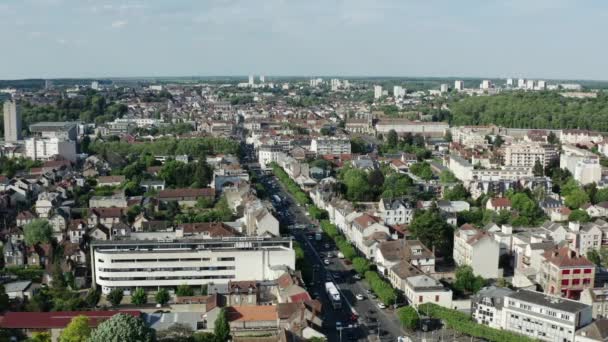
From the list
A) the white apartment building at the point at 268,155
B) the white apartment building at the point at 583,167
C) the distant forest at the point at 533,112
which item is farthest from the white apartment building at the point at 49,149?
the distant forest at the point at 533,112

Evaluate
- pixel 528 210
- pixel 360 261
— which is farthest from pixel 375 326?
pixel 528 210

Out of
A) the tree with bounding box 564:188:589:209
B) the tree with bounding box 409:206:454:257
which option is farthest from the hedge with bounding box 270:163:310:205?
the tree with bounding box 564:188:589:209

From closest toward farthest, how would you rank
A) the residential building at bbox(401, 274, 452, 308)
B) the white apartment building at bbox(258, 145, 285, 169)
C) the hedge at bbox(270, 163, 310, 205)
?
the residential building at bbox(401, 274, 452, 308), the hedge at bbox(270, 163, 310, 205), the white apartment building at bbox(258, 145, 285, 169)

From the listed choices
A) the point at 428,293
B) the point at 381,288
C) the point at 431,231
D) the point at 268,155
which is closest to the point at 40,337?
the point at 381,288

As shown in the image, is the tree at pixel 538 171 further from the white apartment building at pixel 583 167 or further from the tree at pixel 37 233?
the tree at pixel 37 233

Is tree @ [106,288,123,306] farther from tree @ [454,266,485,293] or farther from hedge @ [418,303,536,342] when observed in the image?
tree @ [454,266,485,293]

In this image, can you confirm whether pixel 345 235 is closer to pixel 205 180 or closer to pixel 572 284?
pixel 572 284
